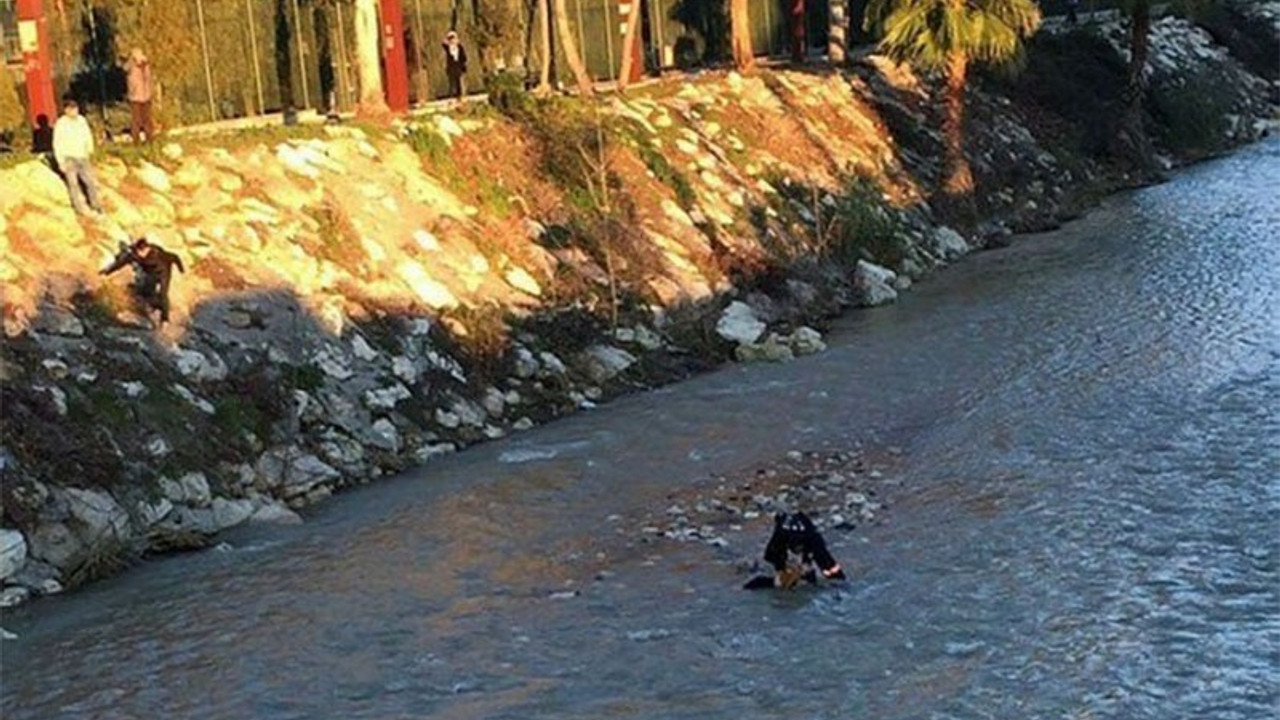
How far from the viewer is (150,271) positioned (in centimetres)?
2178

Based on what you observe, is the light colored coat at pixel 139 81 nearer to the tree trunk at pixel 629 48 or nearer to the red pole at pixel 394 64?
the red pole at pixel 394 64

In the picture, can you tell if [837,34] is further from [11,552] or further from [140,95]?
[11,552]

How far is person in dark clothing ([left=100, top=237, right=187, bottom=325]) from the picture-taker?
70.7 ft

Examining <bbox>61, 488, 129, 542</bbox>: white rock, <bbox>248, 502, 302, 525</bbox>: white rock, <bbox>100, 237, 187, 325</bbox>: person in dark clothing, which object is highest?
<bbox>100, 237, 187, 325</bbox>: person in dark clothing

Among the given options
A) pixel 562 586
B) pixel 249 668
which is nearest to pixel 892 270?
pixel 562 586

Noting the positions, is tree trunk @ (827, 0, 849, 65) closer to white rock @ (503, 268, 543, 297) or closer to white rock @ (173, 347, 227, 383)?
white rock @ (503, 268, 543, 297)

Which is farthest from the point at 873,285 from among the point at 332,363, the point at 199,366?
the point at 199,366

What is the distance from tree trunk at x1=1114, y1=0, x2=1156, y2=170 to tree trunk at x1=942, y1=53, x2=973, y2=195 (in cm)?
1092

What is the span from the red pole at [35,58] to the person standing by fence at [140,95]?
1253 millimetres

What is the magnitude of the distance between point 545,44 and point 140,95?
42.6ft

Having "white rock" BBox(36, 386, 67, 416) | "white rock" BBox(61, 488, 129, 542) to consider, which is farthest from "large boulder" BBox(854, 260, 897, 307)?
"white rock" BBox(61, 488, 129, 542)

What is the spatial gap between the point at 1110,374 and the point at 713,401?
5.81 metres

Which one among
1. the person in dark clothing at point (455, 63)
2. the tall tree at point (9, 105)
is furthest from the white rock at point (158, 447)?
the person in dark clothing at point (455, 63)

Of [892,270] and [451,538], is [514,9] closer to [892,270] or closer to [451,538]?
[892,270]
